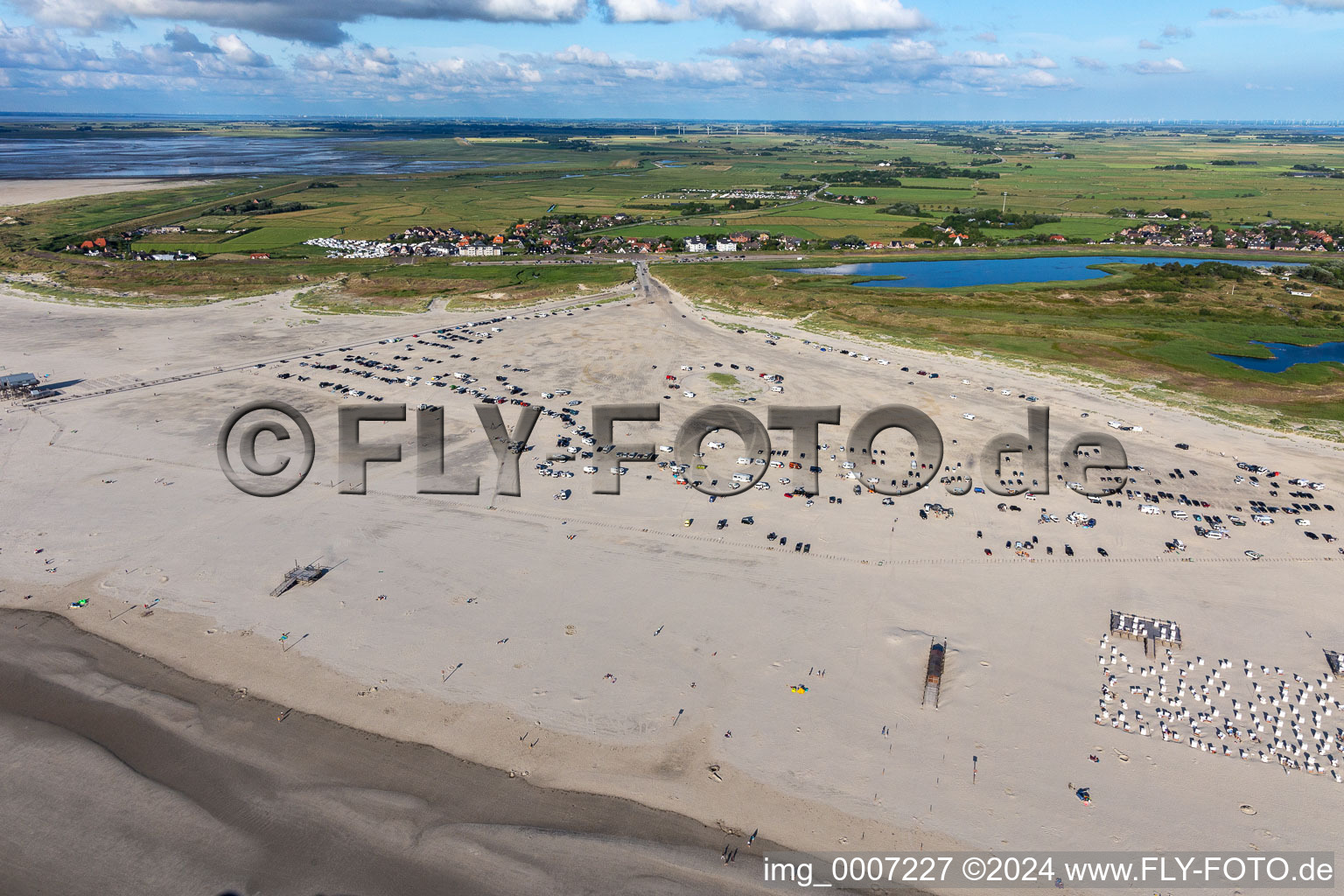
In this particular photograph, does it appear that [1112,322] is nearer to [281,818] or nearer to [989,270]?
[989,270]

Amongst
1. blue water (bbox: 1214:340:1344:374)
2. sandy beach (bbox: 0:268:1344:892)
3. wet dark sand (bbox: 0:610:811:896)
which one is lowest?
wet dark sand (bbox: 0:610:811:896)

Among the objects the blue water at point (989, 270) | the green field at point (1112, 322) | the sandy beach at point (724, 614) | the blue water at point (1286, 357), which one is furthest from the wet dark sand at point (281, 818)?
the blue water at point (989, 270)

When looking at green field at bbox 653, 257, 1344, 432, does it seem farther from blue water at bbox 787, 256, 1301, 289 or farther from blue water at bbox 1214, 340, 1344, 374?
blue water at bbox 787, 256, 1301, 289

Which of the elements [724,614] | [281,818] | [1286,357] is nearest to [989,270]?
[1286,357]

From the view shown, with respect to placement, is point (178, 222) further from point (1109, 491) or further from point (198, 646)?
point (1109, 491)

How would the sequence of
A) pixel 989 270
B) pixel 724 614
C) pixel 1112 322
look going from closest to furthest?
1. pixel 724 614
2. pixel 1112 322
3. pixel 989 270

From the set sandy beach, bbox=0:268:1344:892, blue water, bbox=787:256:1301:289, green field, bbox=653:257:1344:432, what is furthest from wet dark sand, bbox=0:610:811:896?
blue water, bbox=787:256:1301:289
